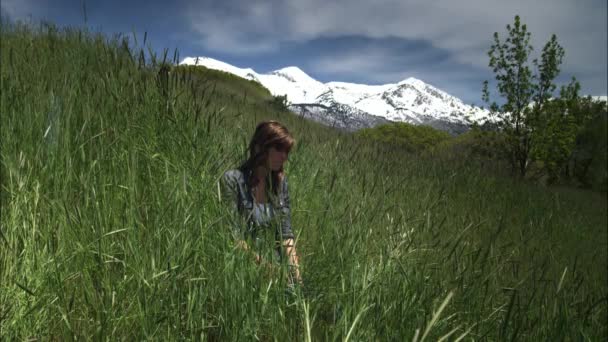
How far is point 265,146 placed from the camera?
293cm

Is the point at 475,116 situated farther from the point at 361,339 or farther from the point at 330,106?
the point at 361,339

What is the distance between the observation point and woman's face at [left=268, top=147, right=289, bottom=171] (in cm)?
290

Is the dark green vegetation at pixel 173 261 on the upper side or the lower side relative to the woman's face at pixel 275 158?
lower

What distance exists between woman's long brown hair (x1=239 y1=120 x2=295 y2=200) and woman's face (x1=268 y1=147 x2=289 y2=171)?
2cm

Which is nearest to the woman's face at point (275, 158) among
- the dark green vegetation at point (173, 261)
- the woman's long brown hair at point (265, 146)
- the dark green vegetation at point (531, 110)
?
the woman's long brown hair at point (265, 146)

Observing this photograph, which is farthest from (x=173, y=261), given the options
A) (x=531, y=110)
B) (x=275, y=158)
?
(x=531, y=110)

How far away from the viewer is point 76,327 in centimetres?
156

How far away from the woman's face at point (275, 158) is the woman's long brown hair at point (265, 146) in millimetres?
22

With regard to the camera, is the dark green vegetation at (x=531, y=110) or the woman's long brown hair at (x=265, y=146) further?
Answer: the dark green vegetation at (x=531, y=110)

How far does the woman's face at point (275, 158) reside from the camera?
2.90 meters

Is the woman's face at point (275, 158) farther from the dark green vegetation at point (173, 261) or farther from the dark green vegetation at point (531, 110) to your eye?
the dark green vegetation at point (531, 110)

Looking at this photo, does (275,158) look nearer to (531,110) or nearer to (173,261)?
(173,261)

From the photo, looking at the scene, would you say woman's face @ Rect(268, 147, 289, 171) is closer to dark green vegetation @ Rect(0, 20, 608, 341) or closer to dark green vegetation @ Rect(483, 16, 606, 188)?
dark green vegetation @ Rect(0, 20, 608, 341)

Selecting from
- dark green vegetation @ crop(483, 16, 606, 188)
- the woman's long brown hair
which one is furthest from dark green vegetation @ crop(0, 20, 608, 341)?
dark green vegetation @ crop(483, 16, 606, 188)
